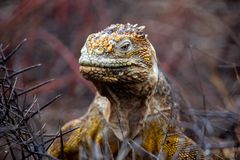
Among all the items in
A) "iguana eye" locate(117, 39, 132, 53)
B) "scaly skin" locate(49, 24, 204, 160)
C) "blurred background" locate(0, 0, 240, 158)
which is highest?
"iguana eye" locate(117, 39, 132, 53)

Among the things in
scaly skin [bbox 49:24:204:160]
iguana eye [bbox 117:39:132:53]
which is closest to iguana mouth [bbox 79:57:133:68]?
scaly skin [bbox 49:24:204:160]

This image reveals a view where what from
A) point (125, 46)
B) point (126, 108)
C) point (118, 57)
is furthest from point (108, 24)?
point (118, 57)

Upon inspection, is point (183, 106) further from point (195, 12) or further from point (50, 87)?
point (195, 12)

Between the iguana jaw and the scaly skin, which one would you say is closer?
the iguana jaw

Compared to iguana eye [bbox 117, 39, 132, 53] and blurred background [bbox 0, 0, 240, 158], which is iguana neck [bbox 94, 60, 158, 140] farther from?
blurred background [bbox 0, 0, 240, 158]

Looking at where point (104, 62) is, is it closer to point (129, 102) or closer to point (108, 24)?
point (129, 102)

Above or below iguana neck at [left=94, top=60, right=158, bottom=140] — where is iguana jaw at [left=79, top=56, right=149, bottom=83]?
above

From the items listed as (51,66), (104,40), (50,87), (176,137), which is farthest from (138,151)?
(51,66)

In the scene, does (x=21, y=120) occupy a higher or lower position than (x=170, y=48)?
higher
